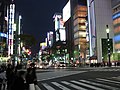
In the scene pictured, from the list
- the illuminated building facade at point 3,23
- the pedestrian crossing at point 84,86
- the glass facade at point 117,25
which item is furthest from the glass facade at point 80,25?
the pedestrian crossing at point 84,86

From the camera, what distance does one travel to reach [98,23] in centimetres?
9400

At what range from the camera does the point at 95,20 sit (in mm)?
93812

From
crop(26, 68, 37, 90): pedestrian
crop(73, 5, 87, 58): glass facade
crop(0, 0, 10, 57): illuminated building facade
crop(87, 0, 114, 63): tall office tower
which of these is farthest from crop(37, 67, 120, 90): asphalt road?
crop(73, 5, 87, 58): glass facade

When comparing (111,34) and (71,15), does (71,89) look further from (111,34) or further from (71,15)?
(71,15)

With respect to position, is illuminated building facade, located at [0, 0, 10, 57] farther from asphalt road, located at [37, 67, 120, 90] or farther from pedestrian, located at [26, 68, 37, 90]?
pedestrian, located at [26, 68, 37, 90]

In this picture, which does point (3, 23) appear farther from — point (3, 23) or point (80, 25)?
point (80, 25)

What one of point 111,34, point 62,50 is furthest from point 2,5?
point 62,50

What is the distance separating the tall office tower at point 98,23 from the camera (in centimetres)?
9082

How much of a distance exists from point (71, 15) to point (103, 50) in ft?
149

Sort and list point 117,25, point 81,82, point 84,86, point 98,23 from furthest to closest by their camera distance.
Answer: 1. point 98,23
2. point 117,25
3. point 81,82
4. point 84,86

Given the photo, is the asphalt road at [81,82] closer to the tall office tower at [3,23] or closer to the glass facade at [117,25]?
the tall office tower at [3,23]

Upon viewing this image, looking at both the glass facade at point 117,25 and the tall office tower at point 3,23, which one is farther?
the glass facade at point 117,25

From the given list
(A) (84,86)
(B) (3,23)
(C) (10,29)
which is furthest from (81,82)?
(C) (10,29)

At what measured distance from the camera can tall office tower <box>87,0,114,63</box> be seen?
298 feet
